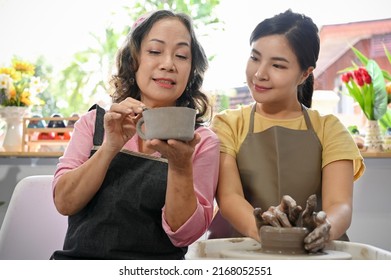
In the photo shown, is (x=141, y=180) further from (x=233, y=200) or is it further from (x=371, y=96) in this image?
(x=371, y=96)

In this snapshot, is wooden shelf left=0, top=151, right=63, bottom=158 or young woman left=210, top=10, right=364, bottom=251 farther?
wooden shelf left=0, top=151, right=63, bottom=158

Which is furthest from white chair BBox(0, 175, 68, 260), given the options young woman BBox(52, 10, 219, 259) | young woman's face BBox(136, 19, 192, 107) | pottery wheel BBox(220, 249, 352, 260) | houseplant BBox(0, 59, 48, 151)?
houseplant BBox(0, 59, 48, 151)

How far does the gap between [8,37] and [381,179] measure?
3.25ft

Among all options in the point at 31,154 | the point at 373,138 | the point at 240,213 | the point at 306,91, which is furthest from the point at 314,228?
the point at 31,154

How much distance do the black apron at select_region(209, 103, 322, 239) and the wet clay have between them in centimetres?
20

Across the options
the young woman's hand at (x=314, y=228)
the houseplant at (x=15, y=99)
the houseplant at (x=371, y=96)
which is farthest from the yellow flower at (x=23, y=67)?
the young woman's hand at (x=314, y=228)

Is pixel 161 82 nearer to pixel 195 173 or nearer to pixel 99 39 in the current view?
pixel 195 173

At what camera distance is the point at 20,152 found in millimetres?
1569

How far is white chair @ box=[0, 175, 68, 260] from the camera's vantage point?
3.27 feet

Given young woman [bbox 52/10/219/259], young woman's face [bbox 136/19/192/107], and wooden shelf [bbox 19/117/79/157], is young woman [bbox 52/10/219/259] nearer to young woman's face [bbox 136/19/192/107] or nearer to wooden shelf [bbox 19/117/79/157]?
young woman's face [bbox 136/19/192/107]

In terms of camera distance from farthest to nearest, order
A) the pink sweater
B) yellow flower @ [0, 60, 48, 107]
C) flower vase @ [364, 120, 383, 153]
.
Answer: yellow flower @ [0, 60, 48, 107] → flower vase @ [364, 120, 383, 153] → the pink sweater

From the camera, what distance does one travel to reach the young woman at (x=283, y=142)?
92 cm

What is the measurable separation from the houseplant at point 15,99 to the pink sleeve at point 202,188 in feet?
3.00
